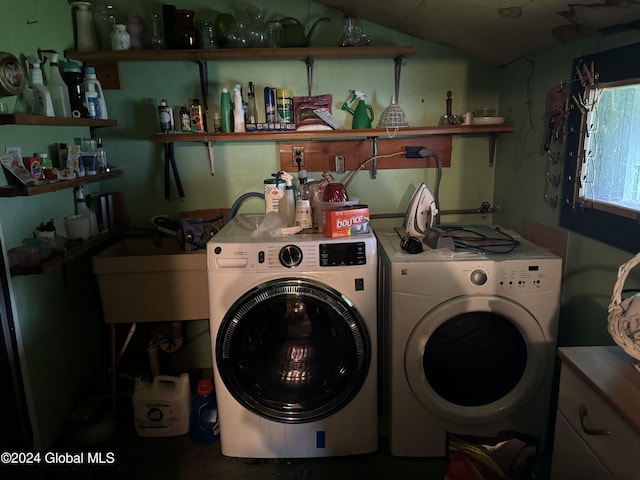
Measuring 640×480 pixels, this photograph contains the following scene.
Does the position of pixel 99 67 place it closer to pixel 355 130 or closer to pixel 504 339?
pixel 355 130

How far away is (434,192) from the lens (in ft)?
7.95

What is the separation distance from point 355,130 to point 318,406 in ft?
4.14

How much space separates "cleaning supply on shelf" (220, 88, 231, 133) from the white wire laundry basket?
5.70 ft

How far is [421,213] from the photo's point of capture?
2000 mm

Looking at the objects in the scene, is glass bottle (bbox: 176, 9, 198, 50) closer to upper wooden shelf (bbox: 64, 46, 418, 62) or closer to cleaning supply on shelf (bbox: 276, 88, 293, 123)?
upper wooden shelf (bbox: 64, 46, 418, 62)

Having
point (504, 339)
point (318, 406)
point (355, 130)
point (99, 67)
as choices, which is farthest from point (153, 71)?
point (504, 339)

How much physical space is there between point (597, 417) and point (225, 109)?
1904 mm

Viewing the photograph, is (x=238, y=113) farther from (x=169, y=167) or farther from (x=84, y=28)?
(x=84, y=28)

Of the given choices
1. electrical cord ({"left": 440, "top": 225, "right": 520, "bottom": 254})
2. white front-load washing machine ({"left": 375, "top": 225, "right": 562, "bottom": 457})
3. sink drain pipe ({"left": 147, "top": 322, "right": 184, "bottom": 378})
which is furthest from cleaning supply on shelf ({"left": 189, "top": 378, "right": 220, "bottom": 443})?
electrical cord ({"left": 440, "top": 225, "right": 520, "bottom": 254})

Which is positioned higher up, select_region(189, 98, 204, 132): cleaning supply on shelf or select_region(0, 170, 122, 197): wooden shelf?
select_region(189, 98, 204, 132): cleaning supply on shelf

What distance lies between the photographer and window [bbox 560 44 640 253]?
1423mm

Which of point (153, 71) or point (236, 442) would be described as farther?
point (153, 71)

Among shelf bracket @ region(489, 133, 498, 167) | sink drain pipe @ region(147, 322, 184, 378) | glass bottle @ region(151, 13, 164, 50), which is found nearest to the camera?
glass bottle @ region(151, 13, 164, 50)

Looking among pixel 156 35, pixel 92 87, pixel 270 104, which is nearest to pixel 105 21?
pixel 156 35
